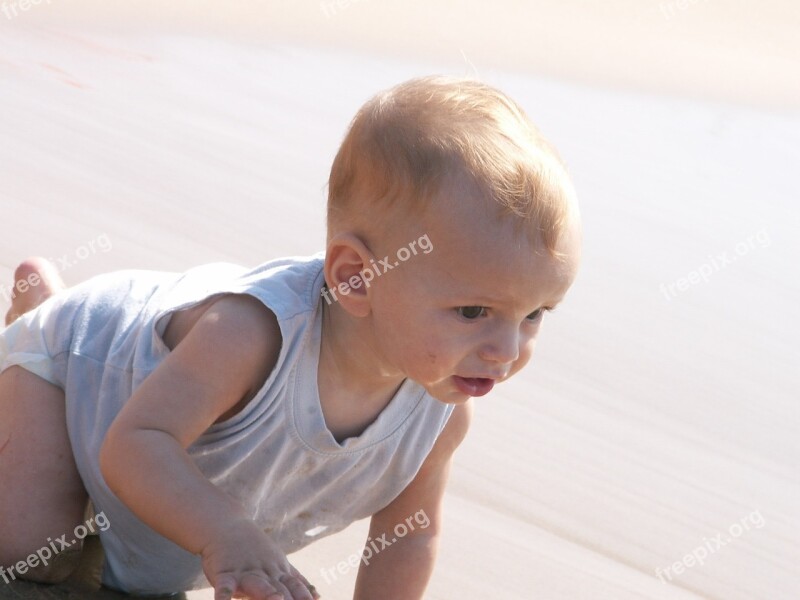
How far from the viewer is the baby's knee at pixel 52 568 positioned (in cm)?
203

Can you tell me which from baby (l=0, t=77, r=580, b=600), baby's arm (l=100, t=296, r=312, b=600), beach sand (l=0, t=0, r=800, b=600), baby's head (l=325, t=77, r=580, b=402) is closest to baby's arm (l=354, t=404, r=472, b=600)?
baby (l=0, t=77, r=580, b=600)

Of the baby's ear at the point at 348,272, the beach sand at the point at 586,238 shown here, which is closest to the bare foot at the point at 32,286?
the beach sand at the point at 586,238

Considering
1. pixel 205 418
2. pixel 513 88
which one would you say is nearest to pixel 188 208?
pixel 205 418

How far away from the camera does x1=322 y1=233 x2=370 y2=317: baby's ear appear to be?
190cm

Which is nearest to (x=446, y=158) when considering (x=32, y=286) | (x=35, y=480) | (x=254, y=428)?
(x=254, y=428)

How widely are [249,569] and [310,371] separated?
394 mm

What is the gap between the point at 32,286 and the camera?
2.77 meters

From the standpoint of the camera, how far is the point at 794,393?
141 inches

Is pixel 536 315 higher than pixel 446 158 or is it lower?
lower

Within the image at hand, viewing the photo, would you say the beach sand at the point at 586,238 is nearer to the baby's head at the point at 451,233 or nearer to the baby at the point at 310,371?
the baby at the point at 310,371

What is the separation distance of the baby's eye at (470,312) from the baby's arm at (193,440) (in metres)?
0.30

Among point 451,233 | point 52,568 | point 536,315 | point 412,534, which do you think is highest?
point 451,233

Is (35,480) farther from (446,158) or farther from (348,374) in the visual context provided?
(446,158)

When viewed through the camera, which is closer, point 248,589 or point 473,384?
point 248,589
